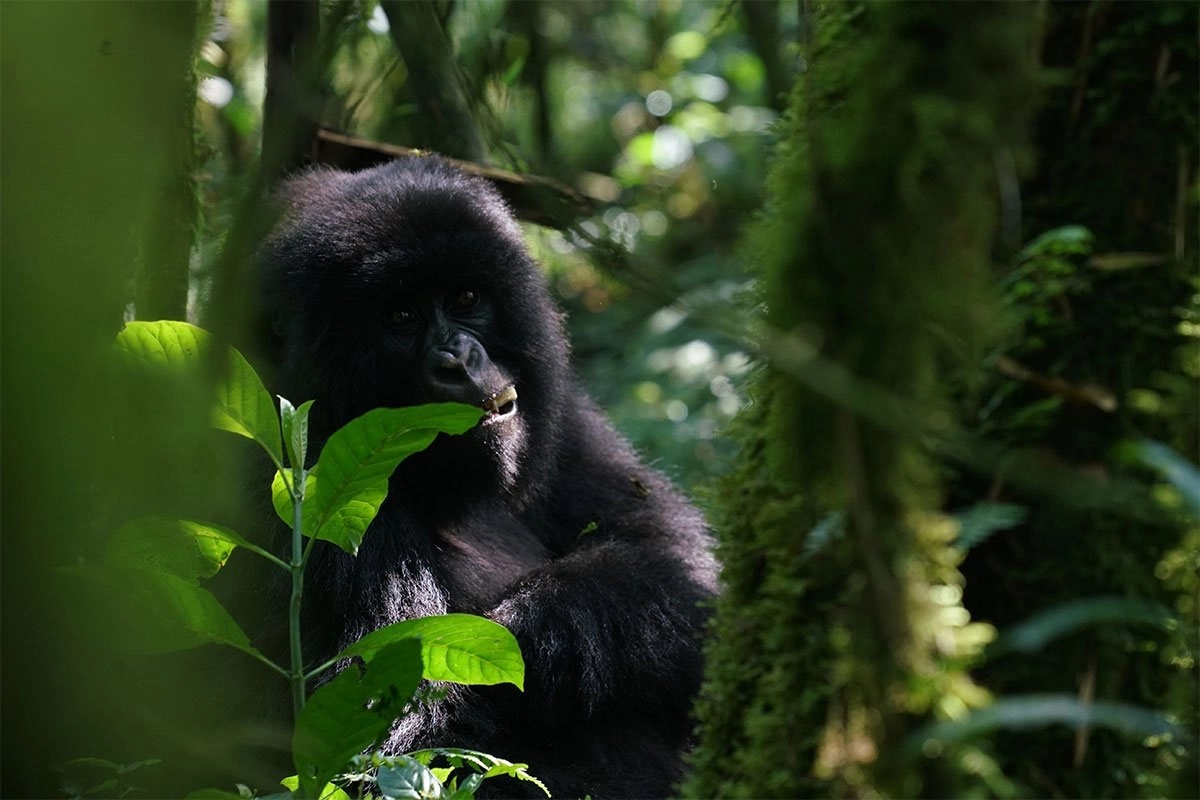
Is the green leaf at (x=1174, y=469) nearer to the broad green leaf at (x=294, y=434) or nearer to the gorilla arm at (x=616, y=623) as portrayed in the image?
Answer: the broad green leaf at (x=294, y=434)

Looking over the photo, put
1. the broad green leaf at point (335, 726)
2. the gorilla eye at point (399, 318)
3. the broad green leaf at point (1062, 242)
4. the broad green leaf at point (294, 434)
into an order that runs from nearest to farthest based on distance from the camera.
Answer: the broad green leaf at point (1062, 242), the broad green leaf at point (335, 726), the broad green leaf at point (294, 434), the gorilla eye at point (399, 318)

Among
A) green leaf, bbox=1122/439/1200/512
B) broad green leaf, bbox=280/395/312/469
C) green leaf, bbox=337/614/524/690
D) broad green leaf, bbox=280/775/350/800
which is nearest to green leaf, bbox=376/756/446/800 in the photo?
broad green leaf, bbox=280/775/350/800

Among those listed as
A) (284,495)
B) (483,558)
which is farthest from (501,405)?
(284,495)

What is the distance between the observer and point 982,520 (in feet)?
4.36

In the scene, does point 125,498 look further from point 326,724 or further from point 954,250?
point 954,250

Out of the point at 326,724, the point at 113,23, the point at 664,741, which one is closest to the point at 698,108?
the point at 664,741

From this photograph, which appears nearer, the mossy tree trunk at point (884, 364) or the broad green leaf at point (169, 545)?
the mossy tree trunk at point (884, 364)

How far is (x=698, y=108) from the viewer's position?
8508 millimetres

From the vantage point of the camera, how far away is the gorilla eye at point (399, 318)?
3682 millimetres

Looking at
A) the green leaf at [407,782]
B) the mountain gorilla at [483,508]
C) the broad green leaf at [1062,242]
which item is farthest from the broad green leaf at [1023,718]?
the mountain gorilla at [483,508]

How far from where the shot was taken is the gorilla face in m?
3.58

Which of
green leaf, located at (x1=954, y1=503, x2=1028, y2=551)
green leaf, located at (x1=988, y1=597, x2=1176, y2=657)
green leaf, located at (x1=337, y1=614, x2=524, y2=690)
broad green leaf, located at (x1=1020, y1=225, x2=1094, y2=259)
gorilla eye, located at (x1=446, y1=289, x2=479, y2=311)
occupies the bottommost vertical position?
green leaf, located at (x1=337, y1=614, x2=524, y2=690)

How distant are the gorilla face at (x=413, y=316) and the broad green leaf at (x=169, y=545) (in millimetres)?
1395

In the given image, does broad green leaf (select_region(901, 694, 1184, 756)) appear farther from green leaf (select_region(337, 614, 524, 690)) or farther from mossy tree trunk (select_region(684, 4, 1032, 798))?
green leaf (select_region(337, 614, 524, 690))
